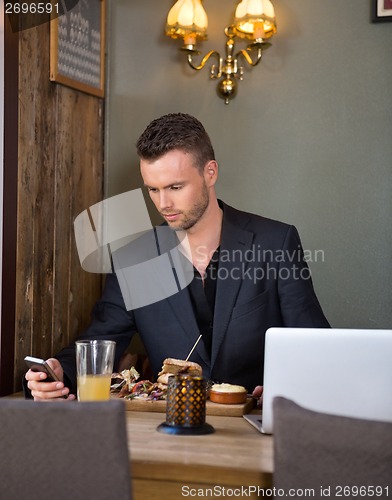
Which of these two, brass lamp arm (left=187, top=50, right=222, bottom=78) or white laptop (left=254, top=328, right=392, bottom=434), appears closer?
white laptop (left=254, top=328, right=392, bottom=434)

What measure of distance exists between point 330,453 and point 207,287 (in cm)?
152

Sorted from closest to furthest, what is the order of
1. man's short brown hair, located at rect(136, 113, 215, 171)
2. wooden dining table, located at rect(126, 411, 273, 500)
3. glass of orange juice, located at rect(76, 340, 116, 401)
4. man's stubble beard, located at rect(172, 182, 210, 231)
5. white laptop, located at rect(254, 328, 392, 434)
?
wooden dining table, located at rect(126, 411, 273, 500)
white laptop, located at rect(254, 328, 392, 434)
glass of orange juice, located at rect(76, 340, 116, 401)
man's short brown hair, located at rect(136, 113, 215, 171)
man's stubble beard, located at rect(172, 182, 210, 231)

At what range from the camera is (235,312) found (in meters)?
2.53

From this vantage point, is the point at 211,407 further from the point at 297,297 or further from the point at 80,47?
the point at 80,47


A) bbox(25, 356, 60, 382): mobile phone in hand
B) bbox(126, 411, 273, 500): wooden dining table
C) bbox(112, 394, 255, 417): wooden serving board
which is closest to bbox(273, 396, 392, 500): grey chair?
bbox(126, 411, 273, 500): wooden dining table

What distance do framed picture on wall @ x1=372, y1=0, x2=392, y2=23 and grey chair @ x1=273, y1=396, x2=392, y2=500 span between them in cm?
229

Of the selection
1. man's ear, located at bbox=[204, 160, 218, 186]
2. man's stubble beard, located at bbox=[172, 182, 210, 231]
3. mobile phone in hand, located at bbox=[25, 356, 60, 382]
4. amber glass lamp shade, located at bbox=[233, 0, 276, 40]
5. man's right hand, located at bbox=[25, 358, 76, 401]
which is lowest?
man's right hand, located at bbox=[25, 358, 76, 401]

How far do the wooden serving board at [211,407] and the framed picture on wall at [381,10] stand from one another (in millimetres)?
1845

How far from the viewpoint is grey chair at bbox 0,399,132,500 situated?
1.15 metres

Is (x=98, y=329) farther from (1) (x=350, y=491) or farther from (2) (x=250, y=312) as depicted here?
(1) (x=350, y=491)

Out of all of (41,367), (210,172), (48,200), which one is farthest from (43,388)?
(210,172)

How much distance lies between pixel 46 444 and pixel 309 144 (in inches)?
87.5

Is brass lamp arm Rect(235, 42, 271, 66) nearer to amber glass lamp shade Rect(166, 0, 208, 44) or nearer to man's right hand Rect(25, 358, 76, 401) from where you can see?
amber glass lamp shade Rect(166, 0, 208, 44)

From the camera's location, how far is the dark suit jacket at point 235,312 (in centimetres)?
250
